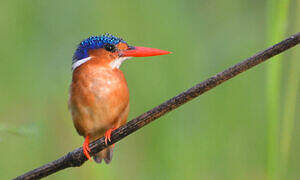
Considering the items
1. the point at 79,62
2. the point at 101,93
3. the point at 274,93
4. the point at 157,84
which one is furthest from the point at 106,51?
the point at 274,93

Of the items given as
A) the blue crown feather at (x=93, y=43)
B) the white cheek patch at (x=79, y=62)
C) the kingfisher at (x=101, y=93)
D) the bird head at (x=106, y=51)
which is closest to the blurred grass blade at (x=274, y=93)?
the kingfisher at (x=101, y=93)

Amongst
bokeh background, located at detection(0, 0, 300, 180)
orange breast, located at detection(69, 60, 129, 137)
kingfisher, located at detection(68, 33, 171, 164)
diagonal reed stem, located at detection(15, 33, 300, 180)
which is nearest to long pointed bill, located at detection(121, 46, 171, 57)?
kingfisher, located at detection(68, 33, 171, 164)

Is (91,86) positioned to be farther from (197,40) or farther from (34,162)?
(197,40)

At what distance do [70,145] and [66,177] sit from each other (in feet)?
0.75

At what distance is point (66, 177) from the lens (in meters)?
3.11

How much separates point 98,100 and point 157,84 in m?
0.69

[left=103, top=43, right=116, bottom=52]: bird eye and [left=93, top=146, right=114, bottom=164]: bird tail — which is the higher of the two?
[left=103, top=43, right=116, bottom=52]: bird eye

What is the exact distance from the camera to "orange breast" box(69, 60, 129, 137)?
2.47m

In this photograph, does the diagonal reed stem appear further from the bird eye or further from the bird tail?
the bird eye

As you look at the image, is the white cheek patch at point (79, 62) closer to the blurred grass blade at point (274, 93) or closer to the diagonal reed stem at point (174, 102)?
the diagonal reed stem at point (174, 102)

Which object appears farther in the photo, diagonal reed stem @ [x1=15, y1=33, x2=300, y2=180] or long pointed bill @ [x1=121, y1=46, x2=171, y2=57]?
long pointed bill @ [x1=121, y1=46, x2=171, y2=57]

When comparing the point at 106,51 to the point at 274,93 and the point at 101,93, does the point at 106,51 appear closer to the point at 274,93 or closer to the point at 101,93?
the point at 101,93

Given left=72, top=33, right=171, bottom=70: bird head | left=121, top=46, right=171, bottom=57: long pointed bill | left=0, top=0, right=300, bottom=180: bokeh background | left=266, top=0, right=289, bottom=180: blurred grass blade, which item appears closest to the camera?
left=266, top=0, right=289, bottom=180: blurred grass blade

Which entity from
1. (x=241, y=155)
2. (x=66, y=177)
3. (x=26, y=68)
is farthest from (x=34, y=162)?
(x=241, y=155)
